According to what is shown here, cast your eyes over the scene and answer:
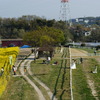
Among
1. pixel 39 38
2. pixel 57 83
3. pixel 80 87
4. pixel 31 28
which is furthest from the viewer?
pixel 31 28

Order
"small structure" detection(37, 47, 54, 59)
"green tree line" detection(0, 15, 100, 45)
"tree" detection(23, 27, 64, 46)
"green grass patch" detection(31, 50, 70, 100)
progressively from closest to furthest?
"green grass patch" detection(31, 50, 70, 100) → "small structure" detection(37, 47, 54, 59) → "tree" detection(23, 27, 64, 46) → "green tree line" detection(0, 15, 100, 45)

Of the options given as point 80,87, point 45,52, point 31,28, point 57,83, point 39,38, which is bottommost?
point 80,87

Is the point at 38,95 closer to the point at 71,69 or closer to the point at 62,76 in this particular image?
the point at 62,76

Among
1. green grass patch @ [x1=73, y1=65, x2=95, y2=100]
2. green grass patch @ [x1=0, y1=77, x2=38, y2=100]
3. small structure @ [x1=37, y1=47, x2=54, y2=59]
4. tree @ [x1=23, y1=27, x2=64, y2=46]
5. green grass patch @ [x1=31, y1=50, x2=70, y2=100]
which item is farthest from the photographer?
tree @ [x1=23, y1=27, x2=64, y2=46]

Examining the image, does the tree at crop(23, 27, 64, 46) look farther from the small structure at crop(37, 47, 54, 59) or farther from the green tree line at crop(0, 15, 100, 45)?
the green tree line at crop(0, 15, 100, 45)

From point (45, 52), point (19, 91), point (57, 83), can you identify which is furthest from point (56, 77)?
point (45, 52)

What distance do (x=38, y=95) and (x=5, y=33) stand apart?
3380 inches

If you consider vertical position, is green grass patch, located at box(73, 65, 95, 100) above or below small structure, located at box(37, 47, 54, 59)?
below

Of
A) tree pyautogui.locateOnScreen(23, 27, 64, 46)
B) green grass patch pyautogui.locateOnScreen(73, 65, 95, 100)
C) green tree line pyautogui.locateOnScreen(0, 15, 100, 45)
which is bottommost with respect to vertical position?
green grass patch pyautogui.locateOnScreen(73, 65, 95, 100)

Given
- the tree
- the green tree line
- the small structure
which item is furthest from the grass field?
the green tree line

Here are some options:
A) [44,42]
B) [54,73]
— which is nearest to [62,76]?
[54,73]

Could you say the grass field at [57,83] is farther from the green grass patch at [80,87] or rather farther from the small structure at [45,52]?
the small structure at [45,52]

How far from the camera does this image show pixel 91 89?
25.5 metres

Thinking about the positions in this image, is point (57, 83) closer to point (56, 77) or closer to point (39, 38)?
point (56, 77)
